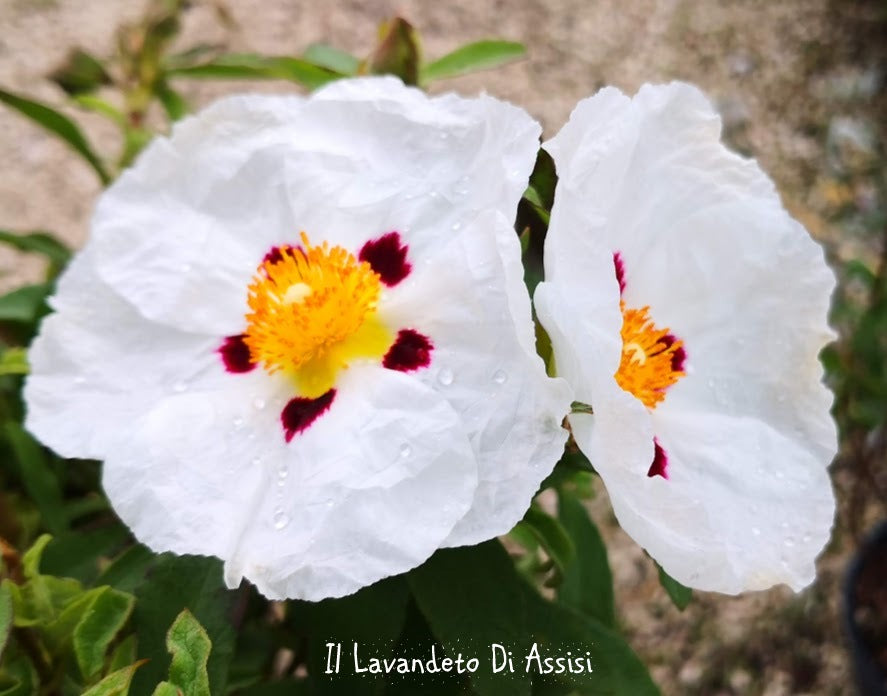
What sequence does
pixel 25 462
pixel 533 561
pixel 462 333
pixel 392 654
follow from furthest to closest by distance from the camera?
pixel 533 561, pixel 25 462, pixel 392 654, pixel 462 333

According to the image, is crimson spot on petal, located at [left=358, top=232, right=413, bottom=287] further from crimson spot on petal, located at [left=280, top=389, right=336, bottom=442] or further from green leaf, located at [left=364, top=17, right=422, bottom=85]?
green leaf, located at [left=364, top=17, right=422, bottom=85]

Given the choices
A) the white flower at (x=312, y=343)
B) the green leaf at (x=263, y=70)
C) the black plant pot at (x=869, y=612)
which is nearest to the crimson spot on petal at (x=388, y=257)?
the white flower at (x=312, y=343)

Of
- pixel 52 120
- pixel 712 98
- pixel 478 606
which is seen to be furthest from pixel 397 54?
pixel 712 98

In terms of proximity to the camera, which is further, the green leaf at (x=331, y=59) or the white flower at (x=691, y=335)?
the green leaf at (x=331, y=59)

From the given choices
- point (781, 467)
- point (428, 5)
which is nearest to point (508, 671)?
point (781, 467)

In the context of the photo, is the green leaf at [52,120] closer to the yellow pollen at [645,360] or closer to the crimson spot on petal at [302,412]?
the crimson spot on petal at [302,412]

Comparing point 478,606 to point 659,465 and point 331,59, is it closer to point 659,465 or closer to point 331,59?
point 659,465

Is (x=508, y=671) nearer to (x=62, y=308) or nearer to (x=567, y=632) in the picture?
(x=567, y=632)
